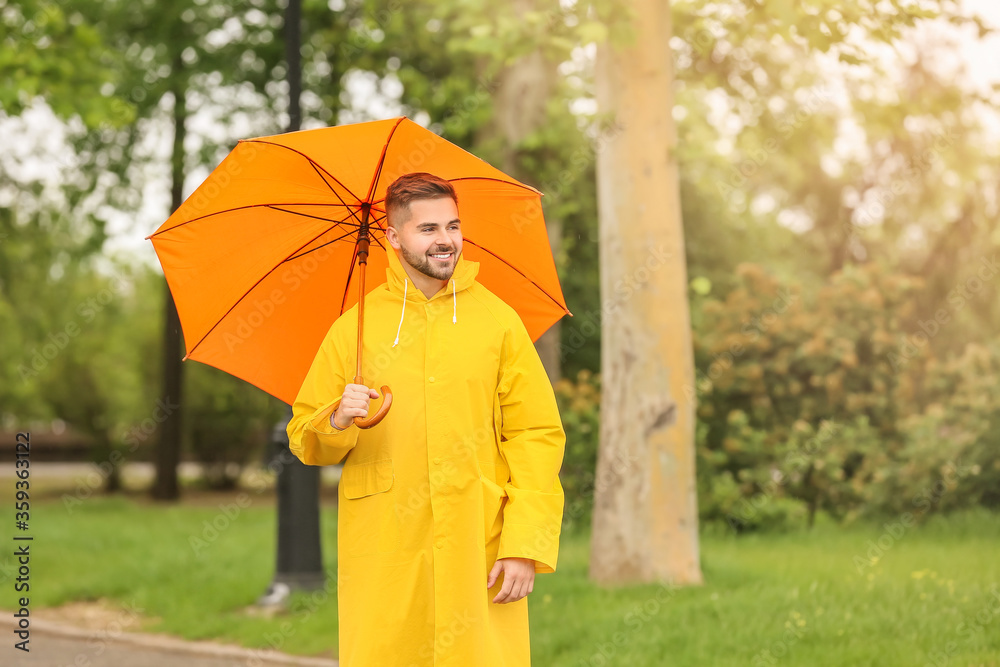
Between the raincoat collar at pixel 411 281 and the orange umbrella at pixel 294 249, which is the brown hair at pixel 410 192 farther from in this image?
the orange umbrella at pixel 294 249

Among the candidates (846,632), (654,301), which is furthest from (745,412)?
(846,632)

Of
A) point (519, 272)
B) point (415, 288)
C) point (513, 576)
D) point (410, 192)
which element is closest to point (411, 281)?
point (415, 288)

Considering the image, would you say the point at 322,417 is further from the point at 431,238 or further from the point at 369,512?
the point at 431,238

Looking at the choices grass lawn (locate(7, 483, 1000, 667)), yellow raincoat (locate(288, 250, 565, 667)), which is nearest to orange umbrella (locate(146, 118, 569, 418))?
yellow raincoat (locate(288, 250, 565, 667))

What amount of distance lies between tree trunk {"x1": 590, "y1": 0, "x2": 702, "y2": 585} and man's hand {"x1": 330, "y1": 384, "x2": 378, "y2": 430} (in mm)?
4392

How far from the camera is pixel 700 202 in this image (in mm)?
16297

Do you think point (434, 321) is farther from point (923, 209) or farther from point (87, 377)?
point (87, 377)

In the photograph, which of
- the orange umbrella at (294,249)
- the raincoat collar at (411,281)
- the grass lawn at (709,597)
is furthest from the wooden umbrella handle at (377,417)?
the grass lawn at (709,597)

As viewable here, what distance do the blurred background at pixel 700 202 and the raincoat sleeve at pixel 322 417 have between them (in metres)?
3.17

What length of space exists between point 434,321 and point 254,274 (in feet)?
3.15

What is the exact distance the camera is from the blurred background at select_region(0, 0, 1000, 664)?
8.35 m

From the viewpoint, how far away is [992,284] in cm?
1453

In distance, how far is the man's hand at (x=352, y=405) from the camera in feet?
9.56

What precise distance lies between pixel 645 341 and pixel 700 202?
31.9 ft
